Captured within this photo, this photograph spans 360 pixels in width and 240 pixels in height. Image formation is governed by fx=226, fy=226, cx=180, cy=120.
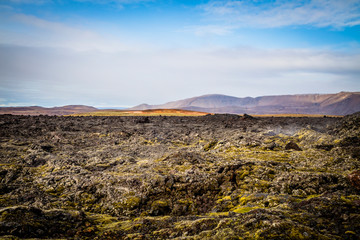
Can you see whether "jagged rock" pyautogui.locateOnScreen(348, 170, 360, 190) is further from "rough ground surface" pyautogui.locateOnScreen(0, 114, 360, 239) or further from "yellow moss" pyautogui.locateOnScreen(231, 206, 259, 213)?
"yellow moss" pyautogui.locateOnScreen(231, 206, 259, 213)

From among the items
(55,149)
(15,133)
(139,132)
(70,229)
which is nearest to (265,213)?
(70,229)

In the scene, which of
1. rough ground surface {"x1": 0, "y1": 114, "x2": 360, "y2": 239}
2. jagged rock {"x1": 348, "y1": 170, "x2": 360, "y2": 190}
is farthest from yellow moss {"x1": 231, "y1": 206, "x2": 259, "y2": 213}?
jagged rock {"x1": 348, "y1": 170, "x2": 360, "y2": 190}

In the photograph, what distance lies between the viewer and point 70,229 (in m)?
6.64

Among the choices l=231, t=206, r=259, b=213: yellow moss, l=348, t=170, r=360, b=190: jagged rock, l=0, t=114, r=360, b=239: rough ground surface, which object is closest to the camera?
l=0, t=114, r=360, b=239: rough ground surface

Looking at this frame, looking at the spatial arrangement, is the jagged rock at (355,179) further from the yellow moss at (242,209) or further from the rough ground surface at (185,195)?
the yellow moss at (242,209)

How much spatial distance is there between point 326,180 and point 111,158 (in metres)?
12.8

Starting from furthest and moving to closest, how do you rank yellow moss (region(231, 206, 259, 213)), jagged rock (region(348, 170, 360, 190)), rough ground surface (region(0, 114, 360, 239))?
1. jagged rock (region(348, 170, 360, 190))
2. yellow moss (region(231, 206, 259, 213))
3. rough ground surface (region(0, 114, 360, 239))

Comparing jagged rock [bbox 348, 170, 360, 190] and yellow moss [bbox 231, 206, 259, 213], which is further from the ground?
jagged rock [bbox 348, 170, 360, 190]

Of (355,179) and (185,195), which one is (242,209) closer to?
(185,195)

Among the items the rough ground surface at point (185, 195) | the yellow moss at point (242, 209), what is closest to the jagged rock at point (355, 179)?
the rough ground surface at point (185, 195)

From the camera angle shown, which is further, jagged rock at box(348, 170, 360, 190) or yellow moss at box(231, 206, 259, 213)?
jagged rock at box(348, 170, 360, 190)

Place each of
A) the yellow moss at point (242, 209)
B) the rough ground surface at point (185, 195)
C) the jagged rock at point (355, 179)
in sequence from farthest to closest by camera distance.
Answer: the jagged rock at point (355, 179) < the yellow moss at point (242, 209) < the rough ground surface at point (185, 195)

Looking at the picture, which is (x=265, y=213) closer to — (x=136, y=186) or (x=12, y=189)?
(x=136, y=186)

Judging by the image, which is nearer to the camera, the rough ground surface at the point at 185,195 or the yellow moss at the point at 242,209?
the rough ground surface at the point at 185,195
